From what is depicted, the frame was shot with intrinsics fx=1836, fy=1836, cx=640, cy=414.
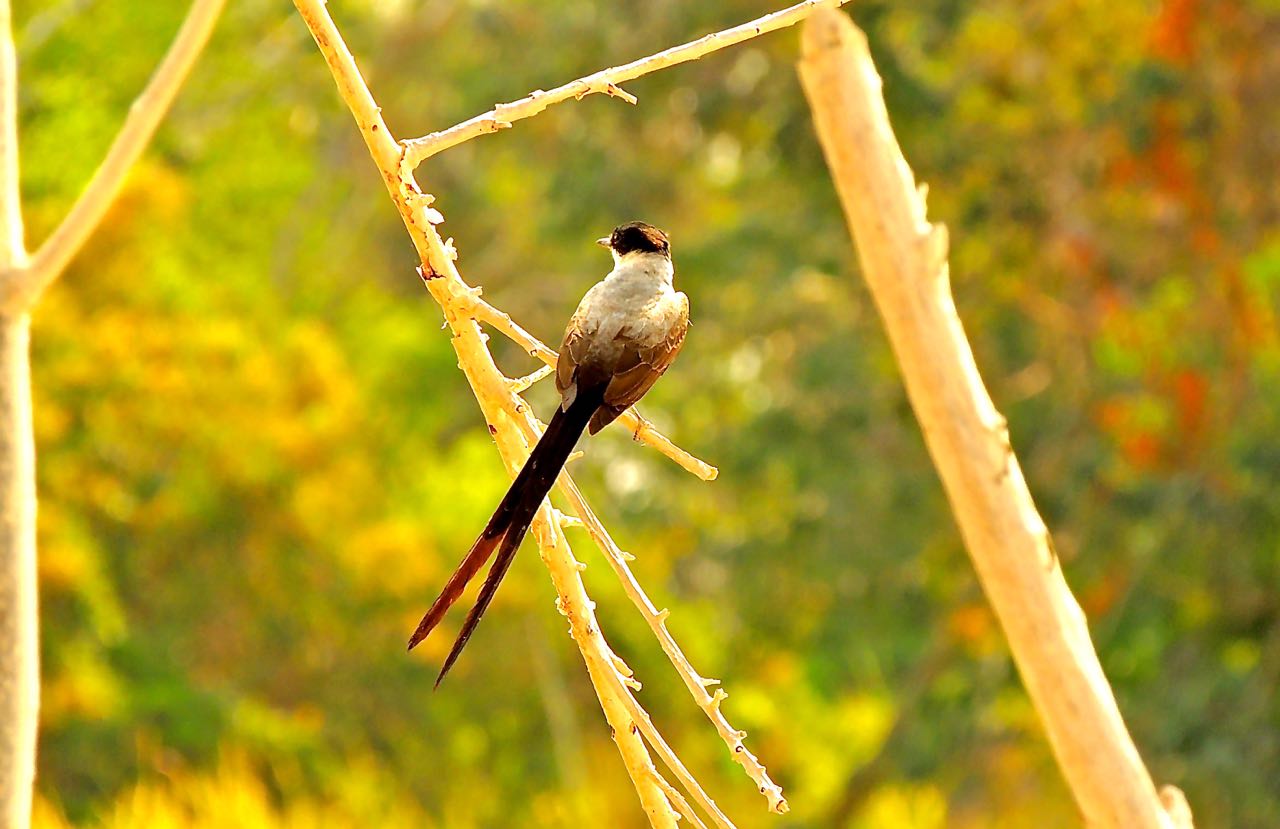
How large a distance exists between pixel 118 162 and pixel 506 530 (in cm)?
65

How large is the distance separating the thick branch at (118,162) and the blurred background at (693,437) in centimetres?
456

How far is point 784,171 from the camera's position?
324 inches

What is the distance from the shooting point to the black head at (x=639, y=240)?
225 cm

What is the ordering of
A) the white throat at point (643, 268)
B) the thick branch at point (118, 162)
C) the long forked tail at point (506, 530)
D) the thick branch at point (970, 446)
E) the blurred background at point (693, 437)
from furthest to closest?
the blurred background at point (693, 437) < the thick branch at point (970, 446) < the white throat at point (643, 268) < the thick branch at point (118, 162) < the long forked tail at point (506, 530)

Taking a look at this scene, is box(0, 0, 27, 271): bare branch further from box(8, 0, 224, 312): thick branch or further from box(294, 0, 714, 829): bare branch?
box(294, 0, 714, 829): bare branch

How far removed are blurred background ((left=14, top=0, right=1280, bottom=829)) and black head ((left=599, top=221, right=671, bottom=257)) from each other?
449cm

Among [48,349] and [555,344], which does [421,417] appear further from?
[48,349]

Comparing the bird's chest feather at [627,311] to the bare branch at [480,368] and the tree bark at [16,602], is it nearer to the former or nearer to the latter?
the bare branch at [480,368]

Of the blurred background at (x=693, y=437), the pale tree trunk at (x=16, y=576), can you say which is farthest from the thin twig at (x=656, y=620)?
the blurred background at (x=693, y=437)

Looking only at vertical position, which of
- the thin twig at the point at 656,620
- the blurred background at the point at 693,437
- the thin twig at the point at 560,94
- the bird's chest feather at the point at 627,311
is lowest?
the thin twig at the point at 656,620

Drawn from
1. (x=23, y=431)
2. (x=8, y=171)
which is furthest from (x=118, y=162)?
(x=23, y=431)

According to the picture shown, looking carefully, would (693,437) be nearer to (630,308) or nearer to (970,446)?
(970,446)

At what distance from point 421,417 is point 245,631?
1366 mm

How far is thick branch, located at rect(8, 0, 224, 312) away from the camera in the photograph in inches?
75.0
